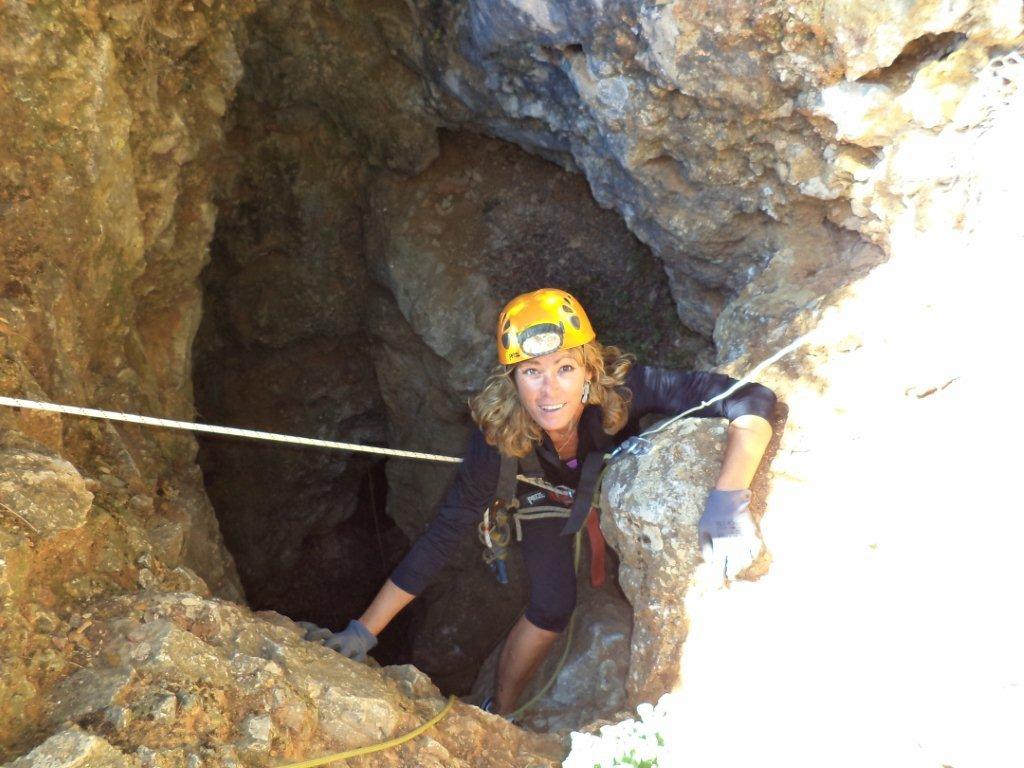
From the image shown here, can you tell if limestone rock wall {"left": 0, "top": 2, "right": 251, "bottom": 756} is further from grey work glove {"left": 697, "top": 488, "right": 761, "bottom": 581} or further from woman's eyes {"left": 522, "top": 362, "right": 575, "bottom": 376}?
grey work glove {"left": 697, "top": 488, "right": 761, "bottom": 581}

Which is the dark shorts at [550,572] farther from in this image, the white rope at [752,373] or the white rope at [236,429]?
the white rope at [752,373]

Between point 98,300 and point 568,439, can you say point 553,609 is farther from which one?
point 98,300

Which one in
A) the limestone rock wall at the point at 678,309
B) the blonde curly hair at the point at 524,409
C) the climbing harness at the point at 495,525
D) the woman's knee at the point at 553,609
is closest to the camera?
the limestone rock wall at the point at 678,309

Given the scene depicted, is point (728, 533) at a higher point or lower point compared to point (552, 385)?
lower

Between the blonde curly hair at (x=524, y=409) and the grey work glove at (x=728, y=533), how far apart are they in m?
0.75

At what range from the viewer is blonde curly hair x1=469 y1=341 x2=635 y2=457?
3.63 metres

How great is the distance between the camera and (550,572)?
14.0 feet

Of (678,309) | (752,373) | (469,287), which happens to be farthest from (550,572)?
(469,287)

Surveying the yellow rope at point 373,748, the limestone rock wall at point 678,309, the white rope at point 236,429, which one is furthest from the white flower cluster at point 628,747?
the white rope at point 236,429

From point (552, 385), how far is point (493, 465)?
1.89 feet

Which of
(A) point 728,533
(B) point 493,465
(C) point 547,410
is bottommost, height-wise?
(A) point 728,533

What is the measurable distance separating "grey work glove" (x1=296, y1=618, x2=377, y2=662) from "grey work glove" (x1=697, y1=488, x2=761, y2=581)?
1477 millimetres

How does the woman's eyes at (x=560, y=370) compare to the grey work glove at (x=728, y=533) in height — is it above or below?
above

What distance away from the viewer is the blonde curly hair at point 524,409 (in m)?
3.63
